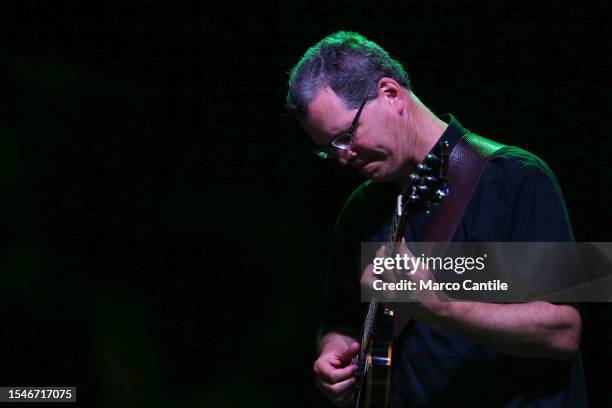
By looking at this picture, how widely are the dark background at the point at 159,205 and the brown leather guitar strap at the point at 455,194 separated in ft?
3.13

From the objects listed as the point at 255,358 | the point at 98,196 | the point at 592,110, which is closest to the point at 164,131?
the point at 98,196

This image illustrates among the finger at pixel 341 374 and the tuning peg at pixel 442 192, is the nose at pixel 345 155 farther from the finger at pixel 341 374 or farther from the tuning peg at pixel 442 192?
the finger at pixel 341 374

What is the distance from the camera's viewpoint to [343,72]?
2059mm

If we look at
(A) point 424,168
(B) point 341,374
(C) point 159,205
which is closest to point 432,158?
(A) point 424,168

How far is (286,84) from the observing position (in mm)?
2842

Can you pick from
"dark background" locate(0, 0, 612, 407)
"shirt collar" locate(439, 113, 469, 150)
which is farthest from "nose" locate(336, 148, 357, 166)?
"dark background" locate(0, 0, 612, 407)

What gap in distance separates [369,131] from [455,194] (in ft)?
1.05

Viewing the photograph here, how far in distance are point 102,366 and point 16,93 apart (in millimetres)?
1243

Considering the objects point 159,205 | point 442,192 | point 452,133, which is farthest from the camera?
point 159,205

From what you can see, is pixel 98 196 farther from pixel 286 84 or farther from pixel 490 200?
pixel 490 200

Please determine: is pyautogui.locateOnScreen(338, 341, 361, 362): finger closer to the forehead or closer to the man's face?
the man's face

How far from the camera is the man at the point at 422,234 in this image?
1659 mm

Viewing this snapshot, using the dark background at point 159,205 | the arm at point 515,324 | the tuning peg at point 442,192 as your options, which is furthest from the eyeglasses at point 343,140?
the dark background at point 159,205

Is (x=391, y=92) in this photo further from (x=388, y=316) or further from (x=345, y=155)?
(x=388, y=316)
